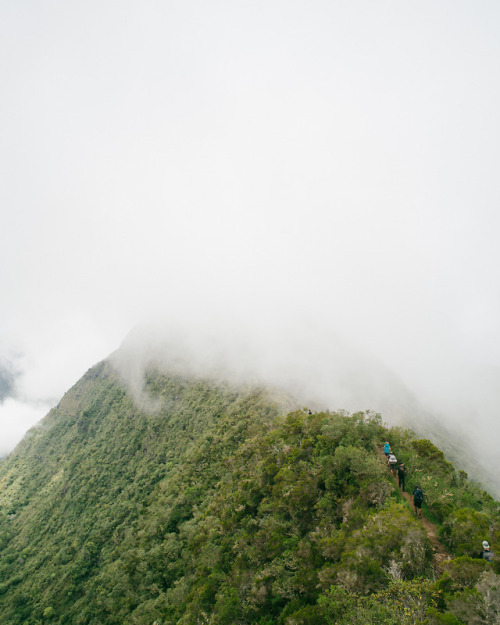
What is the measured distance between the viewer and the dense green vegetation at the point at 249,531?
14.1 meters

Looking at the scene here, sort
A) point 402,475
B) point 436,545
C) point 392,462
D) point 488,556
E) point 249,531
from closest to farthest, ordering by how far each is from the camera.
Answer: point 488,556 → point 436,545 → point 402,475 → point 392,462 → point 249,531

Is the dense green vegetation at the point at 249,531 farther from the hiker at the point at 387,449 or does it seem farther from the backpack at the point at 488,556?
the hiker at the point at 387,449

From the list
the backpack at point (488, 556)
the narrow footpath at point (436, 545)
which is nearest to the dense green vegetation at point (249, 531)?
the narrow footpath at point (436, 545)

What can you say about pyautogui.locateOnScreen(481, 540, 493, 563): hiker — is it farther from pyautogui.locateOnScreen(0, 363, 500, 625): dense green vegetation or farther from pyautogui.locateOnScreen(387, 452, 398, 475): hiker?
pyautogui.locateOnScreen(387, 452, 398, 475): hiker

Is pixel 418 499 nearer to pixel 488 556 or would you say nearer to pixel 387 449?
pixel 387 449

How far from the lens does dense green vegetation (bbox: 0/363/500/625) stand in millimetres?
14062

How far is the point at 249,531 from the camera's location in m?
26.5

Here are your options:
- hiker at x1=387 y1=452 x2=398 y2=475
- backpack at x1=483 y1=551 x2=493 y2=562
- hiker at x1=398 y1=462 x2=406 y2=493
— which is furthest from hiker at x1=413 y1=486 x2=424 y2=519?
backpack at x1=483 y1=551 x2=493 y2=562

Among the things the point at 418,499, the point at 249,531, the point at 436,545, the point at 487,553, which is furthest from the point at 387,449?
the point at 249,531

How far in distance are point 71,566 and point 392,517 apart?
80713mm

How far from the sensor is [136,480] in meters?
72.4

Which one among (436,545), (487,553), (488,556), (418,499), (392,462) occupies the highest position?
(487,553)

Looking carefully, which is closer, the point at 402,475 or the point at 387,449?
the point at 402,475

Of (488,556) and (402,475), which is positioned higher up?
(488,556)
